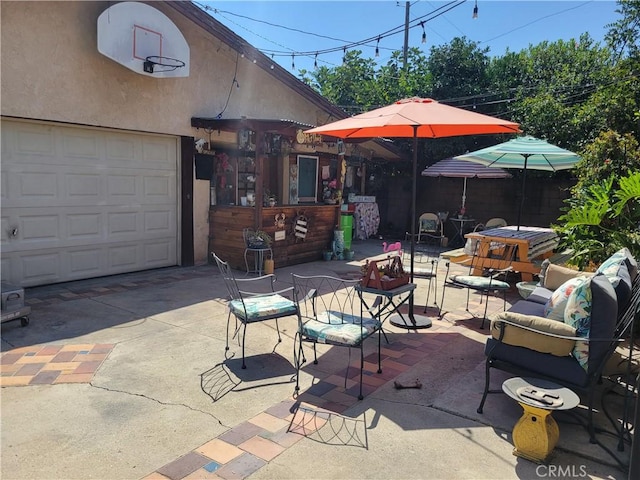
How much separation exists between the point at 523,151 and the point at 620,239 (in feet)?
6.71

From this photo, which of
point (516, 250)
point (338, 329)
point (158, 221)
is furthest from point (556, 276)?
point (158, 221)

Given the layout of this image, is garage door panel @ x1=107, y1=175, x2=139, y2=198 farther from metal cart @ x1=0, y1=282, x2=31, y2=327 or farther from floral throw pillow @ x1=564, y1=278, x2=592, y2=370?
floral throw pillow @ x1=564, y1=278, x2=592, y2=370

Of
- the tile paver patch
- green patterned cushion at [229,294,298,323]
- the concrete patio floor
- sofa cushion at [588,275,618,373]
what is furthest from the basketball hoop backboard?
sofa cushion at [588,275,618,373]

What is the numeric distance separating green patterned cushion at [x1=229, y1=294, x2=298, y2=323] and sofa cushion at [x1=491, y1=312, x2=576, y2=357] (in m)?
1.62

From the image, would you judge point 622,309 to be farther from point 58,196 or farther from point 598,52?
point 598,52

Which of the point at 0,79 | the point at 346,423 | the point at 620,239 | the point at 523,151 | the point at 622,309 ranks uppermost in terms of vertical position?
the point at 0,79

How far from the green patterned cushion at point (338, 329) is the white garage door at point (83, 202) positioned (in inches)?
172

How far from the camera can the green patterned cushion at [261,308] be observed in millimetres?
3828

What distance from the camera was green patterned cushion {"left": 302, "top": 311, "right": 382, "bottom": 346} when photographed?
3383 mm

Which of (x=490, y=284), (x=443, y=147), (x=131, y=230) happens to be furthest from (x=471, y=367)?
(x=443, y=147)

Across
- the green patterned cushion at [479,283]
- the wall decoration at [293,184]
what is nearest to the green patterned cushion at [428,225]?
the wall decoration at [293,184]

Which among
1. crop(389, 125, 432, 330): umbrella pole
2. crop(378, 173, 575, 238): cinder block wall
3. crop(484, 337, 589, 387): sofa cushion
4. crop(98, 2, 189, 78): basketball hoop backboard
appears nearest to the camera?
crop(484, 337, 589, 387): sofa cushion

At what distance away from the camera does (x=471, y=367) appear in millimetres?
4031

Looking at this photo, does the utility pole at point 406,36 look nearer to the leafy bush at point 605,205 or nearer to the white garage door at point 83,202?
the leafy bush at point 605,205
